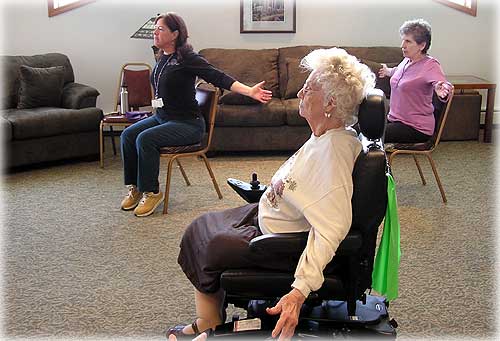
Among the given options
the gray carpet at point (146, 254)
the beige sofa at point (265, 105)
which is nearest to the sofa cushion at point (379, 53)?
the beige sofa at point (265, 105)

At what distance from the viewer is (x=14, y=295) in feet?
9.98

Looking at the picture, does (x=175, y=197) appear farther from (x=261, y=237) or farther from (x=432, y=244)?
(x=261, y=237)

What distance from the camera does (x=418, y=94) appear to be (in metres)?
4.33

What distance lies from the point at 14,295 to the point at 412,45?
9.19 ft

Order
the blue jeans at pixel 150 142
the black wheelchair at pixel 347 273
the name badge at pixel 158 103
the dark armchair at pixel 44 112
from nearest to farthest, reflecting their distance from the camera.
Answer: the black wheelchair at pixel 347 273
the blue jeans at pixel 150 142
the name badge at pixel 158 103
the dark armchair at pixel 44 112

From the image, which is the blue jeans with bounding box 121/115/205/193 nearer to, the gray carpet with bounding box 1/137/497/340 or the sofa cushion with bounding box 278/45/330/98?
the gray carpet with bounding box 1/137/497/340

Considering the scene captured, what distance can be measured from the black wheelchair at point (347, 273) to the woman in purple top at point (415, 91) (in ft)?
7.08

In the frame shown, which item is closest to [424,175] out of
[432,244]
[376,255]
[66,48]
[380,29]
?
[432,244]

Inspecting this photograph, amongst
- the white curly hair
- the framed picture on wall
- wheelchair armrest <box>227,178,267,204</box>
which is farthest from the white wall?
the white curly hair

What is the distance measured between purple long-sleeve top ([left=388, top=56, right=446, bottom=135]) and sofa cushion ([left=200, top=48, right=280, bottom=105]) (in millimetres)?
1780

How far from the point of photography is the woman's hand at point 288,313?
1985mm

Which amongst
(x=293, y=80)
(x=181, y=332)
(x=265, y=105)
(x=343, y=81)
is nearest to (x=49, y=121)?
(x=265, y=105)

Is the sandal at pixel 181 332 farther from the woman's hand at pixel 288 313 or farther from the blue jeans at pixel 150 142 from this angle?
the blue jeans at pixel 150 142

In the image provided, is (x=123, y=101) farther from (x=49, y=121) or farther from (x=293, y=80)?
(x=293, y=80)
